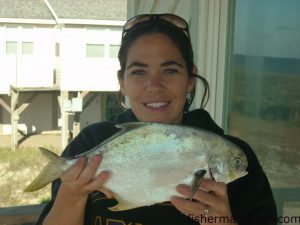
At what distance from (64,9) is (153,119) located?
16252 millimetres

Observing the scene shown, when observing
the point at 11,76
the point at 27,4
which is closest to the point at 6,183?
the point at 11,76

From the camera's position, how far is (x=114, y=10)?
17656 mm

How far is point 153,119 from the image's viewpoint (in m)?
1.65

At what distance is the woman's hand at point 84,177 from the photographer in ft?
4.83

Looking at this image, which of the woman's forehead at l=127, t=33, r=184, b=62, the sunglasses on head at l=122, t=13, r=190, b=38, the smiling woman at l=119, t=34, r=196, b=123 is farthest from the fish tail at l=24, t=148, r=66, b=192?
the sunglasses on head at l=122, t=13, r=190, b=38

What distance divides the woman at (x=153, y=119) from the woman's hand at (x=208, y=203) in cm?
10

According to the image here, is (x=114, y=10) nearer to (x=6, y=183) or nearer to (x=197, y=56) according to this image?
(x=6, y=183)

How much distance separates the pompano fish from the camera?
1.41 meters

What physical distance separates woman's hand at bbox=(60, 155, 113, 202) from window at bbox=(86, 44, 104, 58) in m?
15.9

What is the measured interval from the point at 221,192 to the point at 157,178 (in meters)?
0.22

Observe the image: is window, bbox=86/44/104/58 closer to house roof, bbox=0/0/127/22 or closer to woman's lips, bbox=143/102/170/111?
house roof, bbox=0/0/127/22

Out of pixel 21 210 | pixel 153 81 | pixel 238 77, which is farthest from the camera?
pixel 238 77

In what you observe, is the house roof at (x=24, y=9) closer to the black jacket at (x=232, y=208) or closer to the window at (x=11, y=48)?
the window at (x=11, y=48)

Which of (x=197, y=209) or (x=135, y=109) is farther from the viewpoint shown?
(x=135, y=109)
